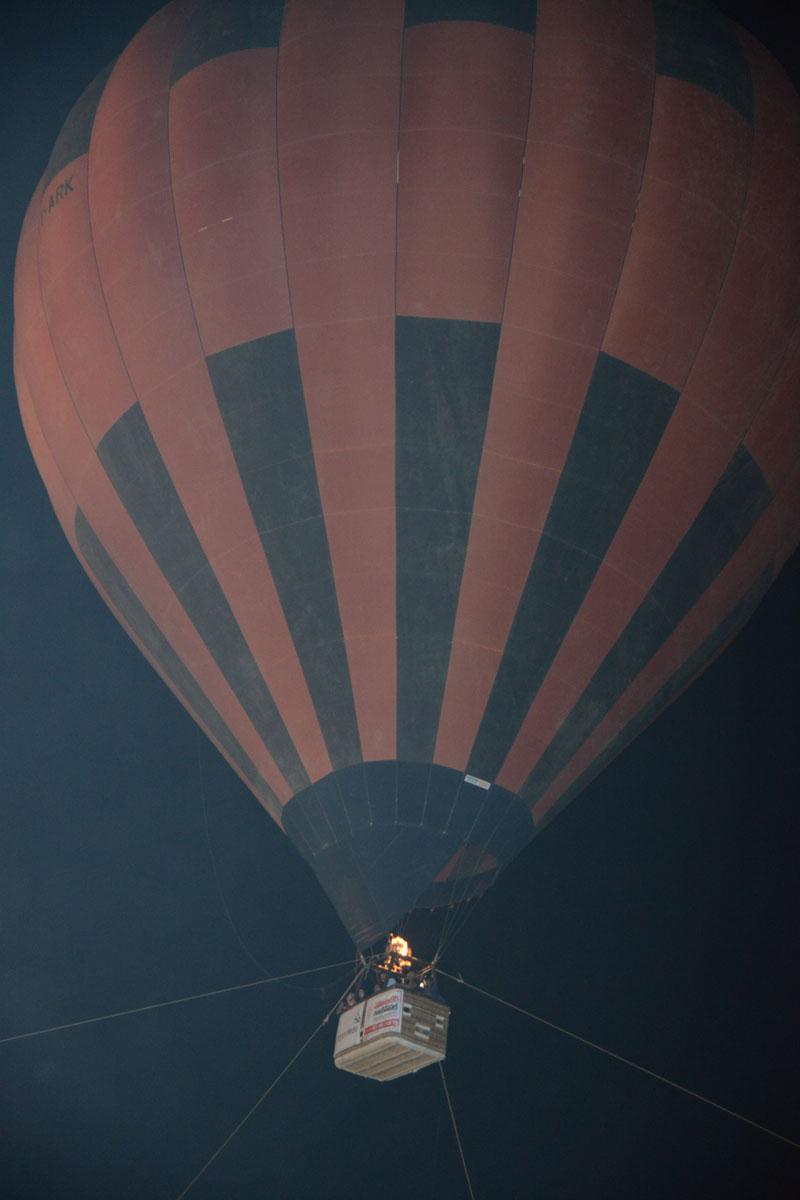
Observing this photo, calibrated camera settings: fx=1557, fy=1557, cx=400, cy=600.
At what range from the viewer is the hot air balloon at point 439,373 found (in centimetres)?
928

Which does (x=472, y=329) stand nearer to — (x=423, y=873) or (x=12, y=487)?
(x=423, y=873)

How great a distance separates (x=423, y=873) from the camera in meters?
9.34

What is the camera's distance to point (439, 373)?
30.5ft

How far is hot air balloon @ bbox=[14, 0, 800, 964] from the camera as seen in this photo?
9.28m

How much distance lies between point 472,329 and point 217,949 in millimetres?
5975

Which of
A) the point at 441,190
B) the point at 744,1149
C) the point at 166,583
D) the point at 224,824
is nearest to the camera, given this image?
the point at 441,190

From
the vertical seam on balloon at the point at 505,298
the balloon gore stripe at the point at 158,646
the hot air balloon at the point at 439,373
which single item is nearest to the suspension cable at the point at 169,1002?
the balloon gore stripe at the point at 158,646

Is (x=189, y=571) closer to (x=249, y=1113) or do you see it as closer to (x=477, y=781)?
(x=477, y=781)

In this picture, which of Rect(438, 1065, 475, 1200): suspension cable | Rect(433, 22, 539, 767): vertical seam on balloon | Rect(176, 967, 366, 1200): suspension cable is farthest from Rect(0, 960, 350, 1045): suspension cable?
Rect(433, 22, 539, 767): vertical seam on balloon

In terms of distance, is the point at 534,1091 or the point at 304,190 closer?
the point at 304,190

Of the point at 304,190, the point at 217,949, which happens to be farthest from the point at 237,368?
the point at 217,949

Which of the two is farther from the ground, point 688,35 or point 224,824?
point 688,35

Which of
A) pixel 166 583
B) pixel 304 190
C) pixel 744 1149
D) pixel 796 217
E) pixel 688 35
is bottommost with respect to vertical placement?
pixel 744 1149

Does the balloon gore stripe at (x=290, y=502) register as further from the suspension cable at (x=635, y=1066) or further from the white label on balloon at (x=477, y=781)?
the suspension cable at (x=635, y=1066)
